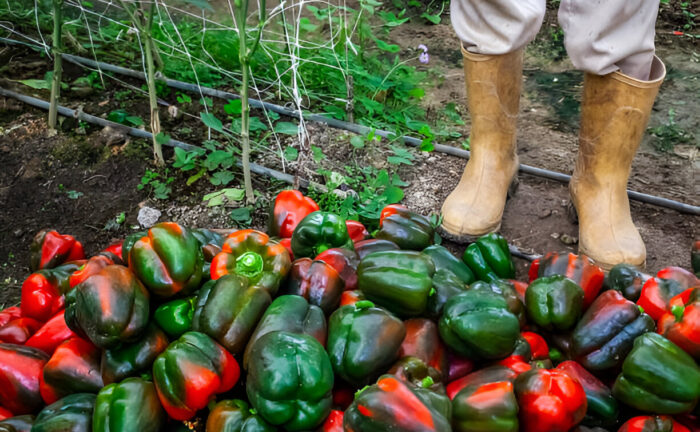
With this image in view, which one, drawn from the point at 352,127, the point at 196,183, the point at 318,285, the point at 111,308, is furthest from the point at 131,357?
the point at 352,127

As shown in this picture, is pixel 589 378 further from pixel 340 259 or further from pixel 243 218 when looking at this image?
pixel 243 218

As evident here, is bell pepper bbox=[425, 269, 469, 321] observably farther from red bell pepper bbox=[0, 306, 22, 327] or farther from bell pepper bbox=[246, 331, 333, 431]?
red bell pepper bbox=[0, 306, 22, 327]

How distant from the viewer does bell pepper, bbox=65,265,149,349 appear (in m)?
1.36

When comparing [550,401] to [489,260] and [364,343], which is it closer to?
[364,343]

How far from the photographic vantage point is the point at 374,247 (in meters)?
1.84

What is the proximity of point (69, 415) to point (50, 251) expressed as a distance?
32.6 inches

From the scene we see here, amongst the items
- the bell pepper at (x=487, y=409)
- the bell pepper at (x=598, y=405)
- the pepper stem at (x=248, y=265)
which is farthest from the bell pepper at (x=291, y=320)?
the bell pepper at (x=598, y=405)

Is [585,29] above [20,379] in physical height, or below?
above

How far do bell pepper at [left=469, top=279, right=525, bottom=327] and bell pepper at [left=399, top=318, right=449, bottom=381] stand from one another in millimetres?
153

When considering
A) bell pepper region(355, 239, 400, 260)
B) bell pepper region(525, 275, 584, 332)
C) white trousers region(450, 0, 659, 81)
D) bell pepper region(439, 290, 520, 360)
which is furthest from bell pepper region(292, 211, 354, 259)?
white trousers region(450, 0, 659, 81)

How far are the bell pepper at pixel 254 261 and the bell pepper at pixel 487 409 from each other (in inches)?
20.6

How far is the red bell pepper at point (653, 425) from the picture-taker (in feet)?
4.25

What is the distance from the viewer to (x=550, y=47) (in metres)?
4.29

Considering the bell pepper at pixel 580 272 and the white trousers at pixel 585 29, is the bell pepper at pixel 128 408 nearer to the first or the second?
the bell pepper at pixel 580 272
